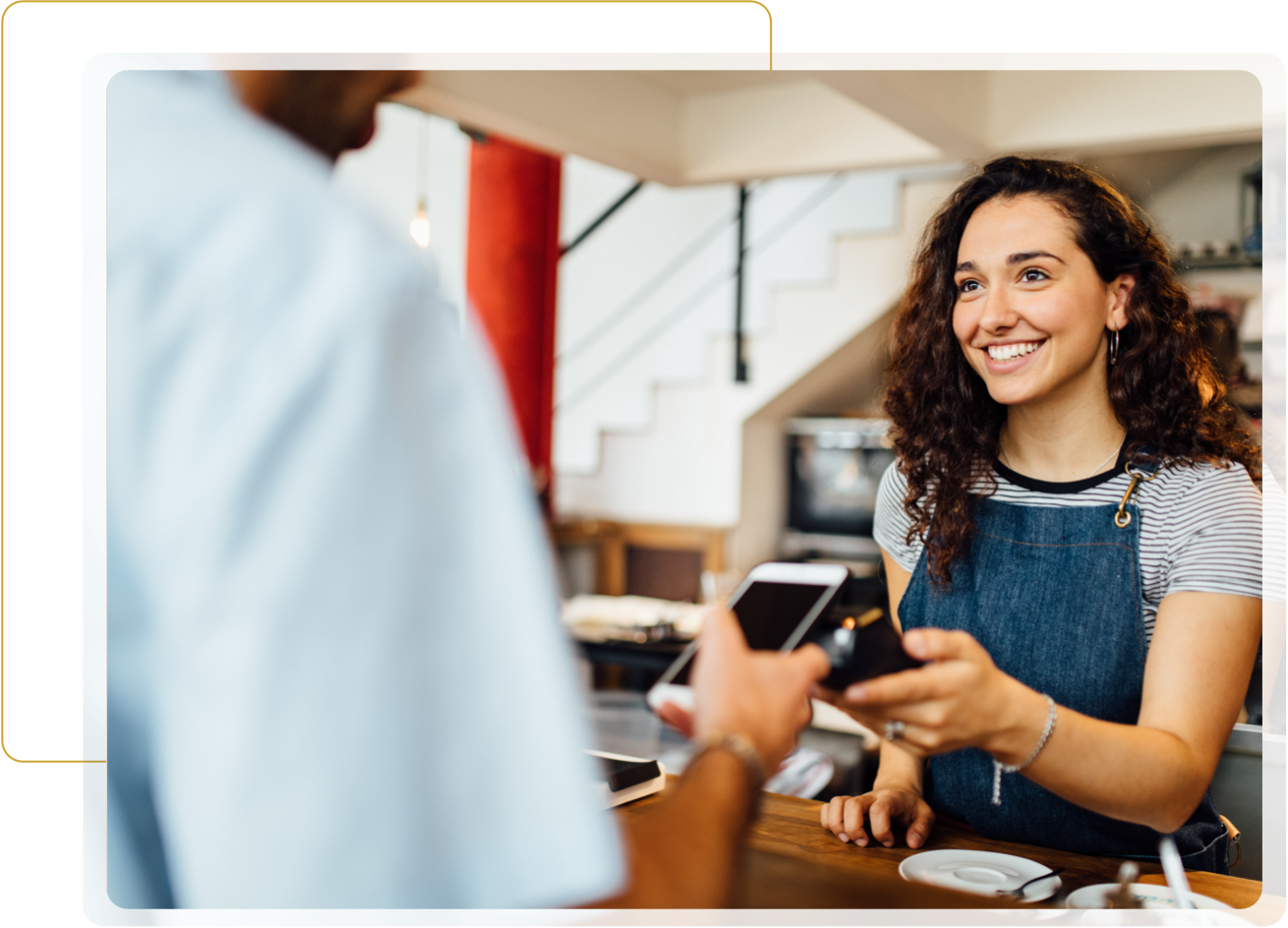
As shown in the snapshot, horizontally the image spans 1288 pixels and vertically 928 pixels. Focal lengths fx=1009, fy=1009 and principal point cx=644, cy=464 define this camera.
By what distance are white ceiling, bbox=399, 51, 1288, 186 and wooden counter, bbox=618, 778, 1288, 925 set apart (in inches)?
28.4

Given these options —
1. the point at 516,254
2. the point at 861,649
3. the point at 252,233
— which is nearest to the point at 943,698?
the point at 861,649

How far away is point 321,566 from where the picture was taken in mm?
342

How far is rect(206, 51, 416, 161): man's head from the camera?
52cm

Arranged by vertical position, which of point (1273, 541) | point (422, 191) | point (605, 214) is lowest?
point (1273, 541)

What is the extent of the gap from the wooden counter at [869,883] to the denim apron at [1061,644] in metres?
0.07

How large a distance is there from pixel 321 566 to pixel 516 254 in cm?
244

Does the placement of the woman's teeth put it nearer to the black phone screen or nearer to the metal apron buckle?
the metal apron buckle

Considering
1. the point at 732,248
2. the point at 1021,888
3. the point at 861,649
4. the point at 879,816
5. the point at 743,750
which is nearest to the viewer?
the point at 743,750

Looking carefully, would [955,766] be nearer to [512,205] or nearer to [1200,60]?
[1200,60]

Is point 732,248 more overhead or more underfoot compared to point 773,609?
more overhead

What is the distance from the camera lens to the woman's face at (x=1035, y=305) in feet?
3.27

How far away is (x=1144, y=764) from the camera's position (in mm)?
829

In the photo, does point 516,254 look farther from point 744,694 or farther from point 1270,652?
point 744,694

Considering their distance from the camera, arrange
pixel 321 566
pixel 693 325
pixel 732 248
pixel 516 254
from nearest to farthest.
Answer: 1. pixel 321 566
2. pixel 516 254
3. pixel 732 248
4. pixel 693 325
